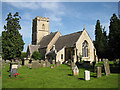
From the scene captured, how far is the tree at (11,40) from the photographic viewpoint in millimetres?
30531

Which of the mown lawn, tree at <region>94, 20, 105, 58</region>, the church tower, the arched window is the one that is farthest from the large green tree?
the mown lawn

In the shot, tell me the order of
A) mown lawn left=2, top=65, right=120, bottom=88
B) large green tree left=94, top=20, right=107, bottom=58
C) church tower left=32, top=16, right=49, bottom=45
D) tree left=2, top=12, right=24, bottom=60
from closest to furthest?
1. mown lawn left=2, top=65, right=120, bottom=88
2. tree left=2, top=12, right=24, bottom=60
3. large green tree left=94, top=20, right=107, bottom=58
4. church tower left=32, top=16, right=49, bottom=45

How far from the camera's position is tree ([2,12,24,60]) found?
30531mm

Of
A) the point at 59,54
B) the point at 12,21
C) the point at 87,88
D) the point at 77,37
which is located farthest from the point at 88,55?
the point at 87,88

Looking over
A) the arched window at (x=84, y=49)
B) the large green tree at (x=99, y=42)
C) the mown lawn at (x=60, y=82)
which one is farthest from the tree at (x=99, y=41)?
the mown lawn at (x=60, y=82)

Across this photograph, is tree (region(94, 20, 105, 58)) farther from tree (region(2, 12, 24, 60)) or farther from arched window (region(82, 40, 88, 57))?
tree (region(2, 12, 24, 60))

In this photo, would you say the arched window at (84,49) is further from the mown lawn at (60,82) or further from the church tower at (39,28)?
the church tower at (39,28)

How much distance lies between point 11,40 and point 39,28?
1903 cm

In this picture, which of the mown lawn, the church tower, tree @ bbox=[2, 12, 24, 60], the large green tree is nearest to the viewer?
the mown lawn

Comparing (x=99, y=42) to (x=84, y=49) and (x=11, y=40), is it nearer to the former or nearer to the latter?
(x=84, y=49)

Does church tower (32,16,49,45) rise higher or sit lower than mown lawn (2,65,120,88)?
higher

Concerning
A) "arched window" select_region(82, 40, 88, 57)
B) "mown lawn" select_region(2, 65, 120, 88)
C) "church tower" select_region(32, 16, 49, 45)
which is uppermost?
"church tower" select_region(32, 16, 49, 45)

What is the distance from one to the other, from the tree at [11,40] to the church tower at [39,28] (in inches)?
582

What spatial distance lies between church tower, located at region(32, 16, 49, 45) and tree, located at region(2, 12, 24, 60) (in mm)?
14779
